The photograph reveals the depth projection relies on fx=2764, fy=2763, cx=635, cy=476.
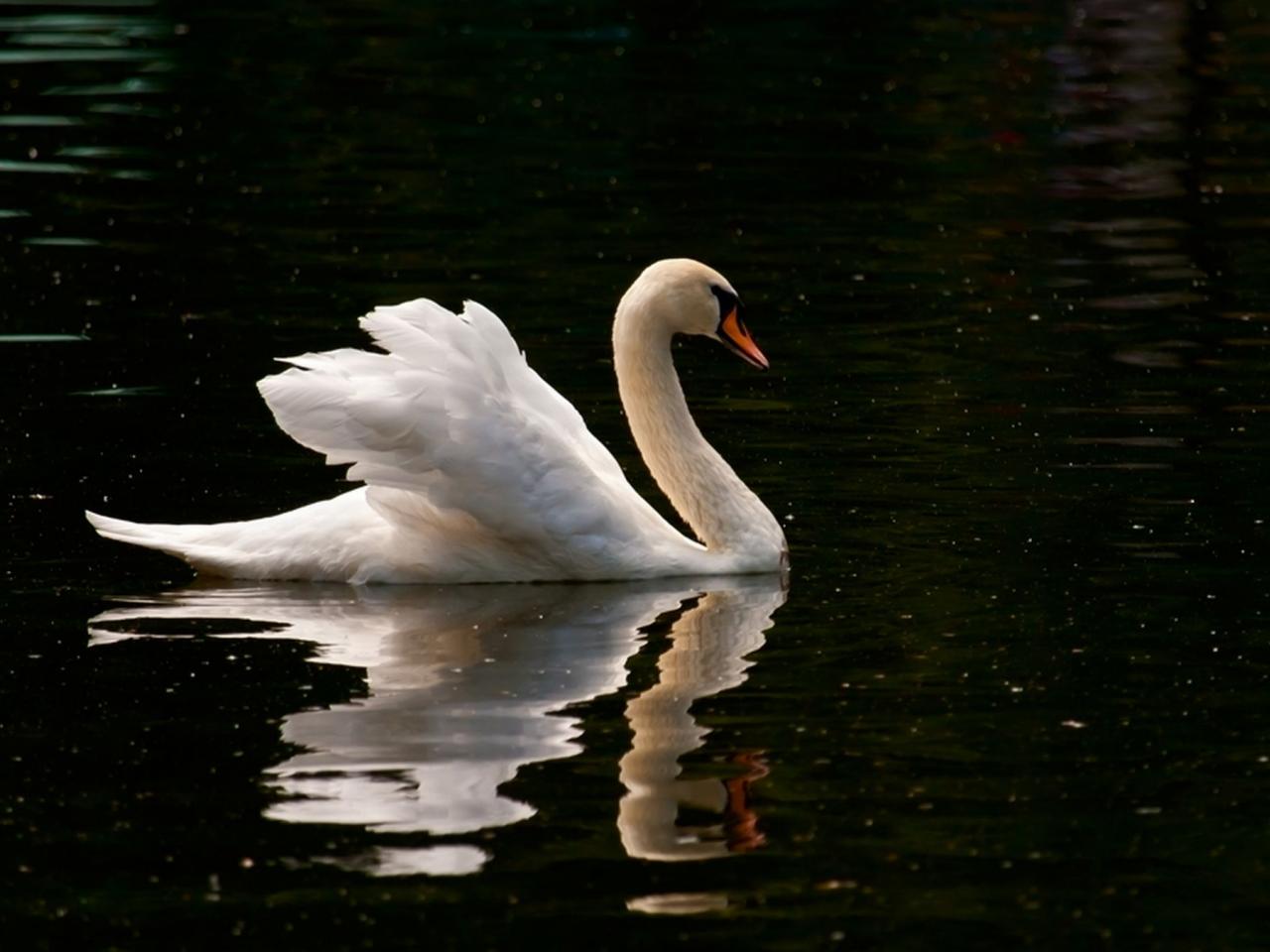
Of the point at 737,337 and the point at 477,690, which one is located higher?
the point at 737,337

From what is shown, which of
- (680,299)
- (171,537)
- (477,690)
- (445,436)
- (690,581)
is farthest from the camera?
(680,299)

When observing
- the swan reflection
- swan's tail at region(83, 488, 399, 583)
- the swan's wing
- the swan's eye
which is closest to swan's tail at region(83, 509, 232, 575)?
swan's tail at region(83, 488, 399, 583)

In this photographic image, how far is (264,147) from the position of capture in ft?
78.1

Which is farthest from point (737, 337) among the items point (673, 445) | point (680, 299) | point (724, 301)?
point (673, 445)

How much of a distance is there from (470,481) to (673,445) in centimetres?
125

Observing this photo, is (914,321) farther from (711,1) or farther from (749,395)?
(711,1)

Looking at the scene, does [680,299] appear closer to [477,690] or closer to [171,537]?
[171,537]

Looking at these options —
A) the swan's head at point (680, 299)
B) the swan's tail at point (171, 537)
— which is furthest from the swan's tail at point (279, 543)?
the swan's head at point (680, 299)

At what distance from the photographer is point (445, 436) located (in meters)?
11.0

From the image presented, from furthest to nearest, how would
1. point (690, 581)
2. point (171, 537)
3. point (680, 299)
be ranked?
point (680, 299), point (690, 581), point (171, 537)

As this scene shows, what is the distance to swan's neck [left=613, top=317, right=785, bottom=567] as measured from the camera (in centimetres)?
1169

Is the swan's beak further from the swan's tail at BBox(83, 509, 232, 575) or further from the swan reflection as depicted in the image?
the swan's tail at BBox(83, 509, 232, 575)

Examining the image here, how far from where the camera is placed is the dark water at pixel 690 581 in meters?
7.78

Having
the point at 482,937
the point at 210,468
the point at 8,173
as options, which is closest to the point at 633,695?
the point at 482,937
